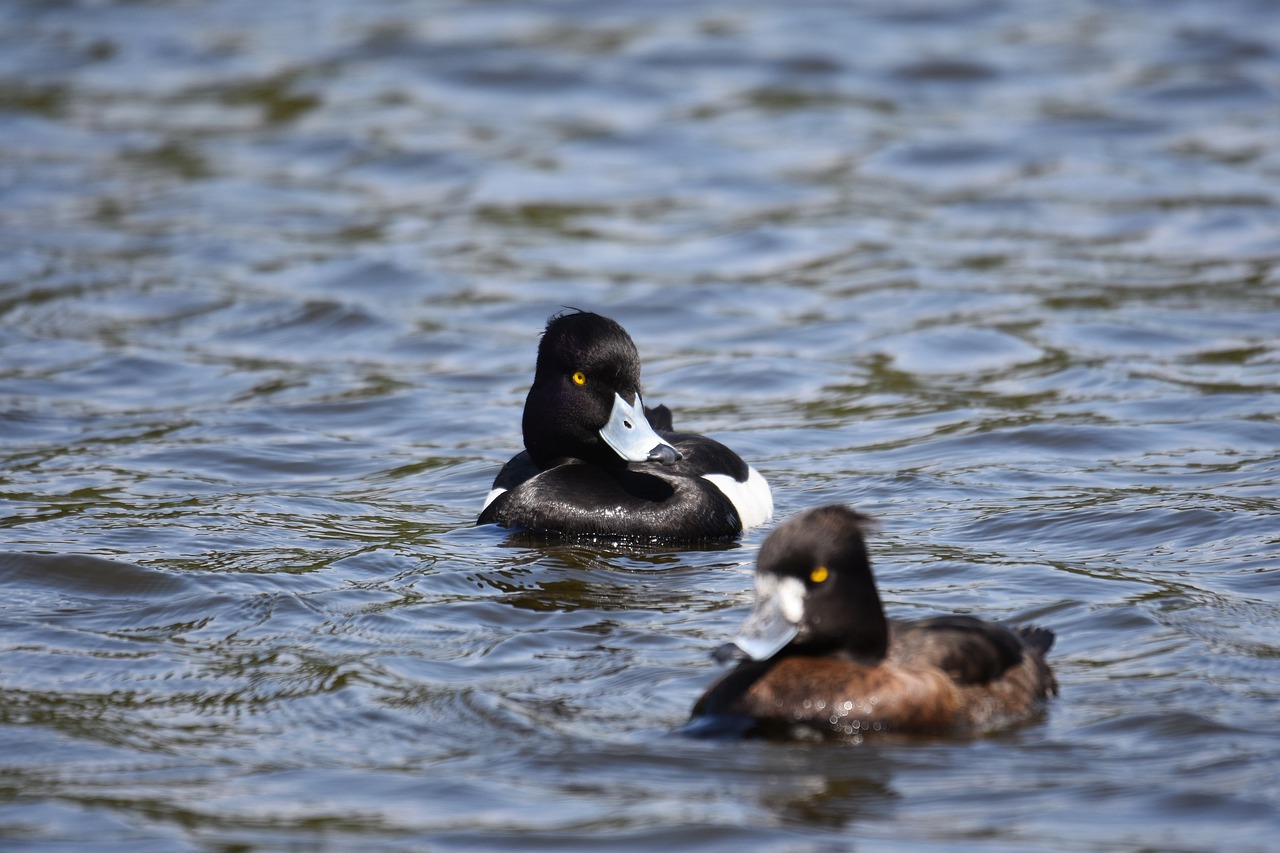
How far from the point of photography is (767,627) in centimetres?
537

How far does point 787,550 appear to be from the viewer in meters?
5.36

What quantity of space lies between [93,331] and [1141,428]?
6877mm

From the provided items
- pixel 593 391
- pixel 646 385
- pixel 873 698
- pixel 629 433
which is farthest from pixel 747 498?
pixel 646 385

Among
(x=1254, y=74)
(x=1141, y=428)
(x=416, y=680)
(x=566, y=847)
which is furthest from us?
(x=1254, y=74)

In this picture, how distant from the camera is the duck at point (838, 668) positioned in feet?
17.6

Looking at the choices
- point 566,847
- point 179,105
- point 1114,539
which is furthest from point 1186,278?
point 179,105

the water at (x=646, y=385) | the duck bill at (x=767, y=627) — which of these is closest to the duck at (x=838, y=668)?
the duck bill at (x=767, y=627)

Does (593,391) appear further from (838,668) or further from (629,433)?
(838,668)

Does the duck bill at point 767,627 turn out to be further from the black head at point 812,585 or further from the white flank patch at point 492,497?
the white flank patch at point 492,497

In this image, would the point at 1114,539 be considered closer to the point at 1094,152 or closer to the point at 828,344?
the point at 828,344

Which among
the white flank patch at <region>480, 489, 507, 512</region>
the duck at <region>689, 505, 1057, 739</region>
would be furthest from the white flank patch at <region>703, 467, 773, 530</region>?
the duck at <region>689, 505, 1057, 739</region>

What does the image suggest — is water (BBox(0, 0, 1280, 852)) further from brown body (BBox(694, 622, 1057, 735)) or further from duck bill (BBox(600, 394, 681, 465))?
duck bill (BBox(600, 394, 681, 465))

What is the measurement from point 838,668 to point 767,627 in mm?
278

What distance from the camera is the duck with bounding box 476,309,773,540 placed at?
7953 millimetres
